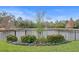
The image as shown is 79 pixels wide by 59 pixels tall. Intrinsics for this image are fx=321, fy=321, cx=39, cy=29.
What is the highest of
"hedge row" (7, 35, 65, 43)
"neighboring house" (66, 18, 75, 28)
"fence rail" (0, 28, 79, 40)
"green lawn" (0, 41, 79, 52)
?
"neighboring house" (66, 18, 75, 28)

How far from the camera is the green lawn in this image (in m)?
4.34

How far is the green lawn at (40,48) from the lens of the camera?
14.2 feet

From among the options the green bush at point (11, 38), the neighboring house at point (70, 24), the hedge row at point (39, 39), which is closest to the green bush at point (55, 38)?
the hedge row at point (39, 39)

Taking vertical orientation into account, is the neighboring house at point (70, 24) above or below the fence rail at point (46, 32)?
above

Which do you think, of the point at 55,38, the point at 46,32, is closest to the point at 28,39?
the point at 46,32

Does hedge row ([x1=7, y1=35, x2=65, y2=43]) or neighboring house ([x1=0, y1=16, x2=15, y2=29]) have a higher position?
neighboring house ([x1=0, y1=16, x2=15, y2=29])

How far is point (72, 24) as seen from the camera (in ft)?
14.3

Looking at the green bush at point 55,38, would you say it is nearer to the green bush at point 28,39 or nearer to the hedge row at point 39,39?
the hedge row at point 39,39

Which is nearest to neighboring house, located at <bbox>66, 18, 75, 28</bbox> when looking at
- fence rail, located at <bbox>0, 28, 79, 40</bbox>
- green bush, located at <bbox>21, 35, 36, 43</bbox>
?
fence rail, located at <bbox>0, 28, 79, 40</bbox>

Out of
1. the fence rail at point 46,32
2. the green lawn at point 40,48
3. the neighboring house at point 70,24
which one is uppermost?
the neighboring house at point 70,24

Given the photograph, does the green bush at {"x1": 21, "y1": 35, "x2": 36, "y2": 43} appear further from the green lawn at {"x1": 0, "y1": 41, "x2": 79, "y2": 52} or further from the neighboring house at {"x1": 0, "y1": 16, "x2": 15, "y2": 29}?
the neighboring house at {"x1": 0, "y1": 16, "x2": 15, "y2": 29}

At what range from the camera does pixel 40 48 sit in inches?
171
